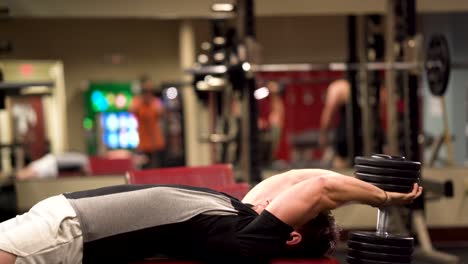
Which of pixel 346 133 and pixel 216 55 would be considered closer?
pixel 216 55

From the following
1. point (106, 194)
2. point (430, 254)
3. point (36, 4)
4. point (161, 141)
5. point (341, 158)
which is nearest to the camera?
point (106, 194)

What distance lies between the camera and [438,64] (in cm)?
463

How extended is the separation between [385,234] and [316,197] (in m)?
0.30

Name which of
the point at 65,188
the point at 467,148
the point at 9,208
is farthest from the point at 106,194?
the point at 467,148

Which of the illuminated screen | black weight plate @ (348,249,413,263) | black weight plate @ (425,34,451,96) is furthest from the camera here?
the illuminated screen

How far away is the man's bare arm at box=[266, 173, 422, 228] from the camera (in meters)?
2.23

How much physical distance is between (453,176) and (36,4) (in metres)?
3.20

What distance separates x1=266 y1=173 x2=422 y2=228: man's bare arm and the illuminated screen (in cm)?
514

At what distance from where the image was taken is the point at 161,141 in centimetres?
686

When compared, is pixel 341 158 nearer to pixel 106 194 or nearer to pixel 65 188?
pixel 65 188

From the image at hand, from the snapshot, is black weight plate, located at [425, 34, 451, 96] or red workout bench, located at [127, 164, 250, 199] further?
black weight plate, located at [425, 34, 451, 96]

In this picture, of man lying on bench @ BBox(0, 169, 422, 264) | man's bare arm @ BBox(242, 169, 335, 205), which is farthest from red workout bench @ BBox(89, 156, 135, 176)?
man lying on bench @ BBox(0, 169, 422, 264)

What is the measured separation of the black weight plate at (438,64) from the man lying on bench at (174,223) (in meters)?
2.35

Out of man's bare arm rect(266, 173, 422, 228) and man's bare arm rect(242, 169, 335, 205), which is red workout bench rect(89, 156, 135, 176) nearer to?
man's bare arm rect(242, 169, 335, 205)
